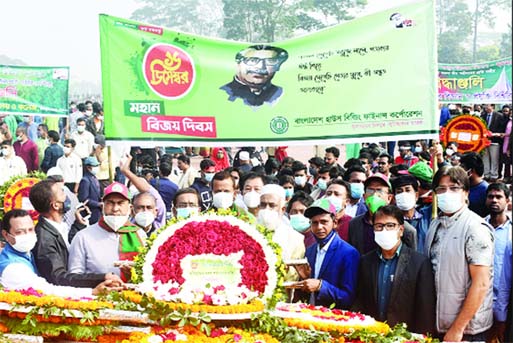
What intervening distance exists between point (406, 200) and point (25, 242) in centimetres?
338

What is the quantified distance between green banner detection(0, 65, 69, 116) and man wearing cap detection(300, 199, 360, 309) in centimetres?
961

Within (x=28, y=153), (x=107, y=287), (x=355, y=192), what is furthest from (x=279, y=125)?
(x=28, y=153)

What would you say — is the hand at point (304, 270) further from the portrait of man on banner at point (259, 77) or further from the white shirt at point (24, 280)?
the portrait of man on banner at point (259, 77)

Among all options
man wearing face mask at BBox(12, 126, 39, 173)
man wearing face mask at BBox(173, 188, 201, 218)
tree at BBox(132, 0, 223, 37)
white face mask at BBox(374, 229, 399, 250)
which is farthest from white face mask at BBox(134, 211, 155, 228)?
tree at BBox(132, 0, 223, 37)

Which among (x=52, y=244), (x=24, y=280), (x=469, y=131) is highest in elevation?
(x=469, y=131)

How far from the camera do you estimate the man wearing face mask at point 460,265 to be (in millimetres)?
5820

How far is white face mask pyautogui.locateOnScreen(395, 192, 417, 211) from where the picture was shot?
7234 millimetres

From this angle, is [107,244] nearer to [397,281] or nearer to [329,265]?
[329,265]

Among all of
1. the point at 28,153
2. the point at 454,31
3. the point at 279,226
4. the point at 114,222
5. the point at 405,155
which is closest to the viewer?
the point at 114,222

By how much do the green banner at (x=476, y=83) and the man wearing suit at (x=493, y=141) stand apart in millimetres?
1262

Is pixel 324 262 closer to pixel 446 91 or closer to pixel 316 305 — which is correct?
pixel 316 305

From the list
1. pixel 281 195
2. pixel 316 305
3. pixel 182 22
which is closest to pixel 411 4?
pixel 281 195

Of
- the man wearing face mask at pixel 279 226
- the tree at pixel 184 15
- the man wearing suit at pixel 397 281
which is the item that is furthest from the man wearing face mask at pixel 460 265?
the tree at pixel 184 15

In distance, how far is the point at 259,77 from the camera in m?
7.48
